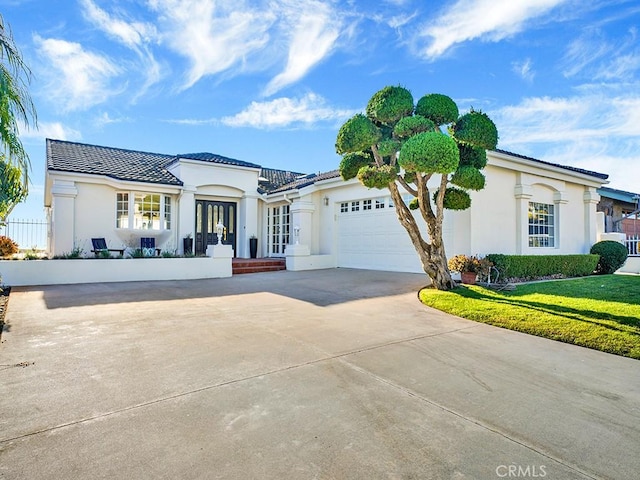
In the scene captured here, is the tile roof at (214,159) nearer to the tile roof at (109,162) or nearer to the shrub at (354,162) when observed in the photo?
the tile roof at (109,162)

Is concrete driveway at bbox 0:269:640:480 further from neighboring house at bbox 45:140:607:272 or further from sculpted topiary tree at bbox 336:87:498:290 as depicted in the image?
neighboring house at bbox 45:140:607:272

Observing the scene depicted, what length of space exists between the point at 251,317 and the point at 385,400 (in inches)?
144

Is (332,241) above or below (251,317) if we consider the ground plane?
above

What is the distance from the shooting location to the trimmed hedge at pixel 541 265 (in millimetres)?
10125

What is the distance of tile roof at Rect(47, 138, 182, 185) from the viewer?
13.5m

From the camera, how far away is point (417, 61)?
36.2 feet

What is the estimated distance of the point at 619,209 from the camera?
19.1m

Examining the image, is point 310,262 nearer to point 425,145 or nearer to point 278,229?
point 278,229

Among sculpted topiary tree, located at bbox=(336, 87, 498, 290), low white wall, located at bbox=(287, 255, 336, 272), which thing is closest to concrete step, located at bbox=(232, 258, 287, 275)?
low white wall, located at bbox=(287, 255, 336, 272)

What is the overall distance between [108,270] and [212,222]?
5.69 meters

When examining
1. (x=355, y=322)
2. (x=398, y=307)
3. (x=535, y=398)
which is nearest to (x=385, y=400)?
(x=535, y=398)

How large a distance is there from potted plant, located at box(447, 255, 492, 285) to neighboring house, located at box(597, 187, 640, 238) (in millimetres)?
11079

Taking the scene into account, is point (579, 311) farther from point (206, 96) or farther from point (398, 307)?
point (206, 96)

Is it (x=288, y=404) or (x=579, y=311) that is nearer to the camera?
(x=288, y=404)
